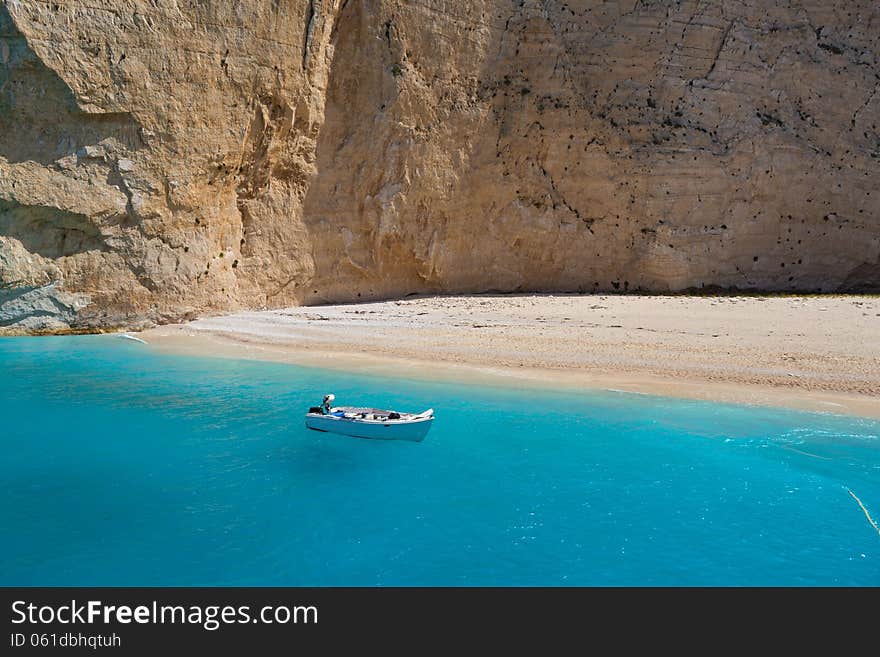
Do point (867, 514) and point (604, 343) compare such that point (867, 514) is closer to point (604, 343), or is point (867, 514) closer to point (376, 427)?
point (376, 427)

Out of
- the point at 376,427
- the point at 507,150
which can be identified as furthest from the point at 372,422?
the point at 507,150

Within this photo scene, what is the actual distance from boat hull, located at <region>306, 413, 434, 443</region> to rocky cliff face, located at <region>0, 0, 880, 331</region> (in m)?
12.5

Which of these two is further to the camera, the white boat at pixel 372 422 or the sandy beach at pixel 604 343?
the sandy beach at pixel 604 343

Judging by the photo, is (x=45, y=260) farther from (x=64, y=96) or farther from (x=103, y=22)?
(x=103, y=22)

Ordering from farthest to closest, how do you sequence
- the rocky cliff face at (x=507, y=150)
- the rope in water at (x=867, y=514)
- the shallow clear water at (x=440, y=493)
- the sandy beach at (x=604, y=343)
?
the rocky cliff face at (x=507, y=150), the sandy beach at (x=604, y=343), the rope in water at (x=867, y=514), the shallow clear water at (x=440, y=493)

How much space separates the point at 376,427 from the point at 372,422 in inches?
3.6

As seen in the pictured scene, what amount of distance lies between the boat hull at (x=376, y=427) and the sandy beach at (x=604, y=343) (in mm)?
3909

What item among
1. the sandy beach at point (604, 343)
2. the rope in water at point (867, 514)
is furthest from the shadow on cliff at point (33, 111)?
the rope in water at point (867, 514)

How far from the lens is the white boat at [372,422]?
29.1ft

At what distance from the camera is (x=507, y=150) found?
25234mm

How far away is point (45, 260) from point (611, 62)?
21.1 m

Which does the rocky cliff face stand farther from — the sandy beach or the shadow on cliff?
the sandy beach

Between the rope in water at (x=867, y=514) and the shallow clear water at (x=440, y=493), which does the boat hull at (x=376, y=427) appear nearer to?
the shallow clear water at (x=440, y=493)
